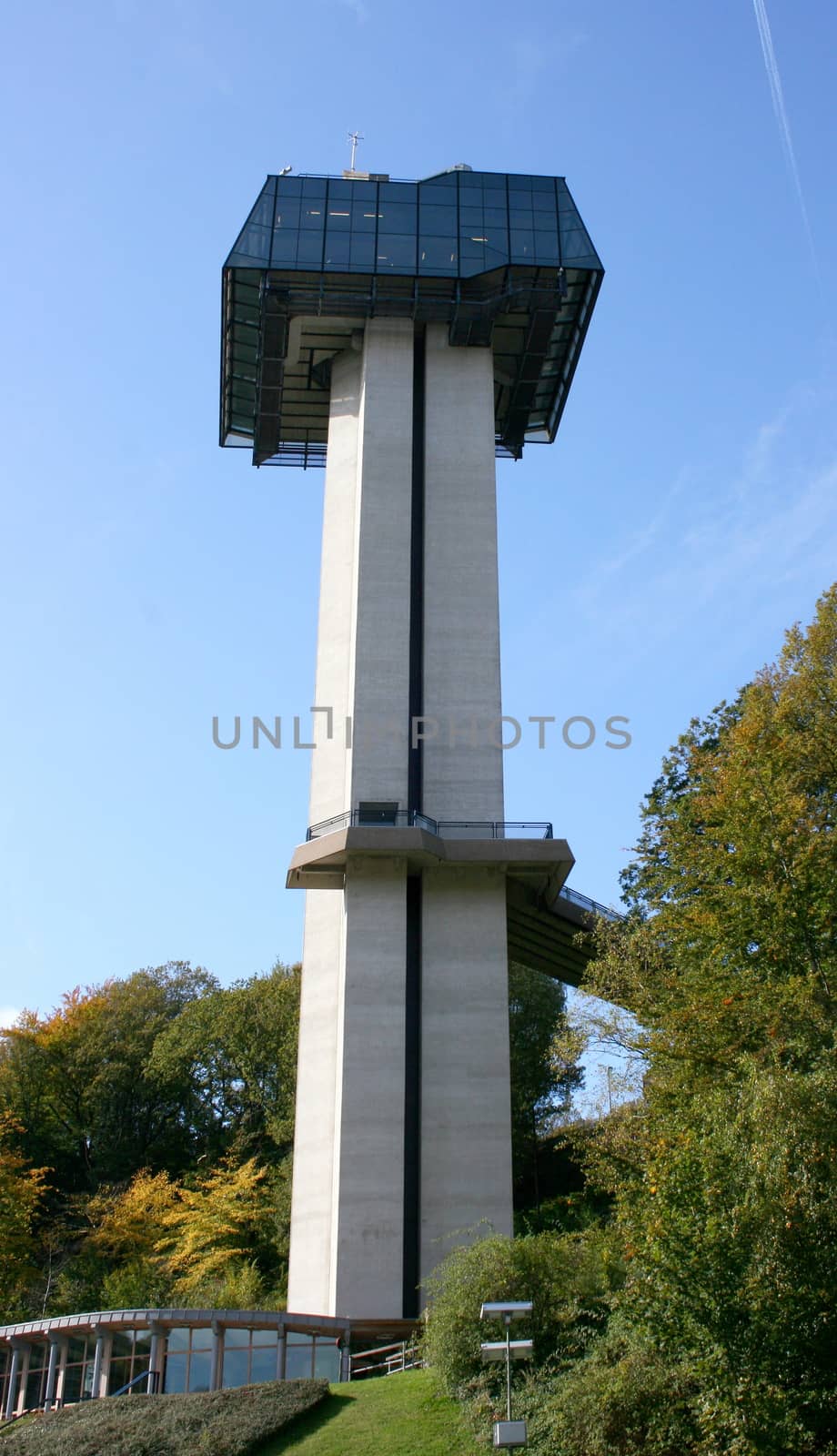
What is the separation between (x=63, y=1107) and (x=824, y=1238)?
4789 cm

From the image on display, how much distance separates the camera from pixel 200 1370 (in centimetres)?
2725

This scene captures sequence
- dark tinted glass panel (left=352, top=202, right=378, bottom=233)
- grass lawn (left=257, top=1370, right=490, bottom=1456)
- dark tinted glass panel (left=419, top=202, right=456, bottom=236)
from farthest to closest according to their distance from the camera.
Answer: dark tinted glass panel (left=419, top=202, right=456, bottom=236) < dark tinted glass panel (left=352, top=202, right=378, bottom=233) < grass lawn (left=257, top=1370, right=490, bottom=1456)

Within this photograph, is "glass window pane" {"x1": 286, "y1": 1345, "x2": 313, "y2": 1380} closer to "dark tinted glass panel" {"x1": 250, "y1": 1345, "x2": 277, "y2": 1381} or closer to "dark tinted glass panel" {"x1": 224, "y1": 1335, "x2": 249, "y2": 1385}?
"dark tinted glass panel" {"x1": 250, "y1": 1345, "x2": 277, "y2": 1381}

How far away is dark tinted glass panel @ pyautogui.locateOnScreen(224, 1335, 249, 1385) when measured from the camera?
27469 millimetres

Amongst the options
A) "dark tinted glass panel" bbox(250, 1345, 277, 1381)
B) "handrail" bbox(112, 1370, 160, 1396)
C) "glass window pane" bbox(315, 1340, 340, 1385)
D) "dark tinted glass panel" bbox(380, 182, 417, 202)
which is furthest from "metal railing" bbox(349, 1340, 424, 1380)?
"dark tinted glass panel" bbox(380, 182, 417, 202)

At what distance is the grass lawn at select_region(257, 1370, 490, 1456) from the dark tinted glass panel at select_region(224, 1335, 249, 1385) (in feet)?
6.86

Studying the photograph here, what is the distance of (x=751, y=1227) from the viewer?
18875mm

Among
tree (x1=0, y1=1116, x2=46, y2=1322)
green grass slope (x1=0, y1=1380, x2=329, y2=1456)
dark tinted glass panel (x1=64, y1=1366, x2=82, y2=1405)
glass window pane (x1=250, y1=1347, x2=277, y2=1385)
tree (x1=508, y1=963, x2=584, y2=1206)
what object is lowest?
green grass slope (x1=0, y1=1380, x2=329, y2=1456)

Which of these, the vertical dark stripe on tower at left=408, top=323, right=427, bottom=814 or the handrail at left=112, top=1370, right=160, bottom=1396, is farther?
the vertical dark stripe on tower at left=408, top=323, right=427, bottom=814

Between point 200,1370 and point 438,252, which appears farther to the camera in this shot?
point 438,252

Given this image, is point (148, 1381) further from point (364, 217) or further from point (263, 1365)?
point (364, 217)

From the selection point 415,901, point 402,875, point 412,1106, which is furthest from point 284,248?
point 412,1106

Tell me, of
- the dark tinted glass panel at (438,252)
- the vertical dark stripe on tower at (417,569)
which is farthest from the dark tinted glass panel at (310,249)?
the vertical dark stripe on tower at (417,569)

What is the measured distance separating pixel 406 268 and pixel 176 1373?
1491 inches
